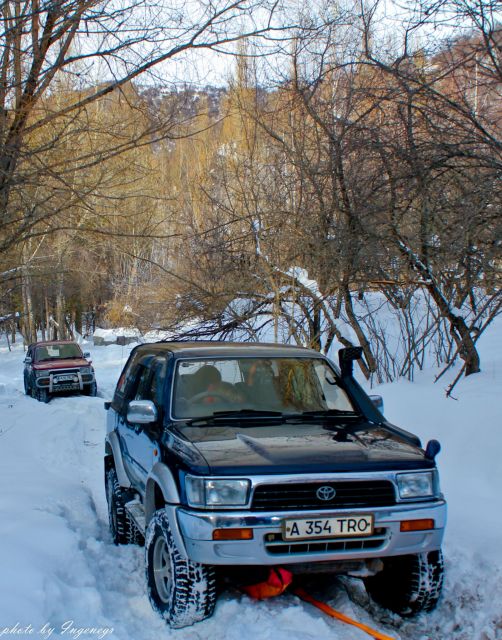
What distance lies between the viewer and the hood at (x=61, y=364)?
744 inches

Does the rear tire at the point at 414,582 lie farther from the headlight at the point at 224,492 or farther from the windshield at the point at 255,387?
the windshield at the point at 255,387

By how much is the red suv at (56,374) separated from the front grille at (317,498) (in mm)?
15800

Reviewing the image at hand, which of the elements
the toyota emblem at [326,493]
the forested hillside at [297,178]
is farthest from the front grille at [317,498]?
the forested hillside at [297,178]

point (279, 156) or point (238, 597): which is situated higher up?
point (279, 156)

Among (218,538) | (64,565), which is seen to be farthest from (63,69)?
(218,538)

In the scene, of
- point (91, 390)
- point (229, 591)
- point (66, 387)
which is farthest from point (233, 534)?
point (91, 390)

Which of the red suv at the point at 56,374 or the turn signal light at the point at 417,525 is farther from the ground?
the turn signal light at the point at 417,525

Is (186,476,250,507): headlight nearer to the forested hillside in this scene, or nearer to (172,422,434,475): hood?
(172,422,434,475): hood

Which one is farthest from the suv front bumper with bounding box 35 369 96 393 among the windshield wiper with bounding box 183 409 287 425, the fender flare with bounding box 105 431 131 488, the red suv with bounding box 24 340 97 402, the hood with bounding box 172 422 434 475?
the hood with bounding box 172 422 434 475

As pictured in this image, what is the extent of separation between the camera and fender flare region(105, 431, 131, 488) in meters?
5.66

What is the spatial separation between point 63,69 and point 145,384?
402 centimetres

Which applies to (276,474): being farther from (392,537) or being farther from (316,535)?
(392,537)

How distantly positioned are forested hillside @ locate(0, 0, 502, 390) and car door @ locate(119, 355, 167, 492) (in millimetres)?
2621

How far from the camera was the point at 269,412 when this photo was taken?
4.81 meters
